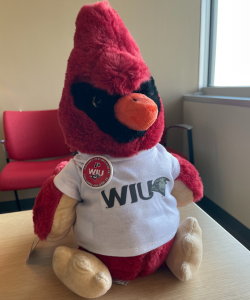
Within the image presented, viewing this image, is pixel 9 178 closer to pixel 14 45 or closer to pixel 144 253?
pixel 14 45

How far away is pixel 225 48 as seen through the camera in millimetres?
1925

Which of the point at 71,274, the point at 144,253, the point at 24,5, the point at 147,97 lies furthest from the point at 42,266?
the point at 24,5

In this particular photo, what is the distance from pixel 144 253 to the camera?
1.86ft

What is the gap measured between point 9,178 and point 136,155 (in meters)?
1.22

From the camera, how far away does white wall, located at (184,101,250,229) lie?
4.63 feet

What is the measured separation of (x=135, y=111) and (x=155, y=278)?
0.43m

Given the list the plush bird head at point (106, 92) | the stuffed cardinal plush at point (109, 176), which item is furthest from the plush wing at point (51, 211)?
the plush bird head at point (106, 92)

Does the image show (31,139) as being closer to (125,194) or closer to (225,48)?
(125,194)

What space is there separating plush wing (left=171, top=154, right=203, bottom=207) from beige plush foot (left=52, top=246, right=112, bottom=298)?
283 millimetres

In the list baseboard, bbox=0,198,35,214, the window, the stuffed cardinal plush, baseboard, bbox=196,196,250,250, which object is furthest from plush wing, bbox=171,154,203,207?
baseboard, bbox=0,198,35,214

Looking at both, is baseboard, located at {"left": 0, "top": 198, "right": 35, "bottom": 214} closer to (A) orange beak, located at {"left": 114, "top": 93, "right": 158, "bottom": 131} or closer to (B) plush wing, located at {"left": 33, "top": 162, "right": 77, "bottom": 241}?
(B) plush wing, located at {"left": 33, "top": 162, "right": 77, "bottom": 241}

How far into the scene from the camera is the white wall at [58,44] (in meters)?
1.88

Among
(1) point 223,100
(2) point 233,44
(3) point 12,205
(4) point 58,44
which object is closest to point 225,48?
(2) point 233,44

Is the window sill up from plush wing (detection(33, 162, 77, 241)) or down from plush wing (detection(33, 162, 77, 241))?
up
